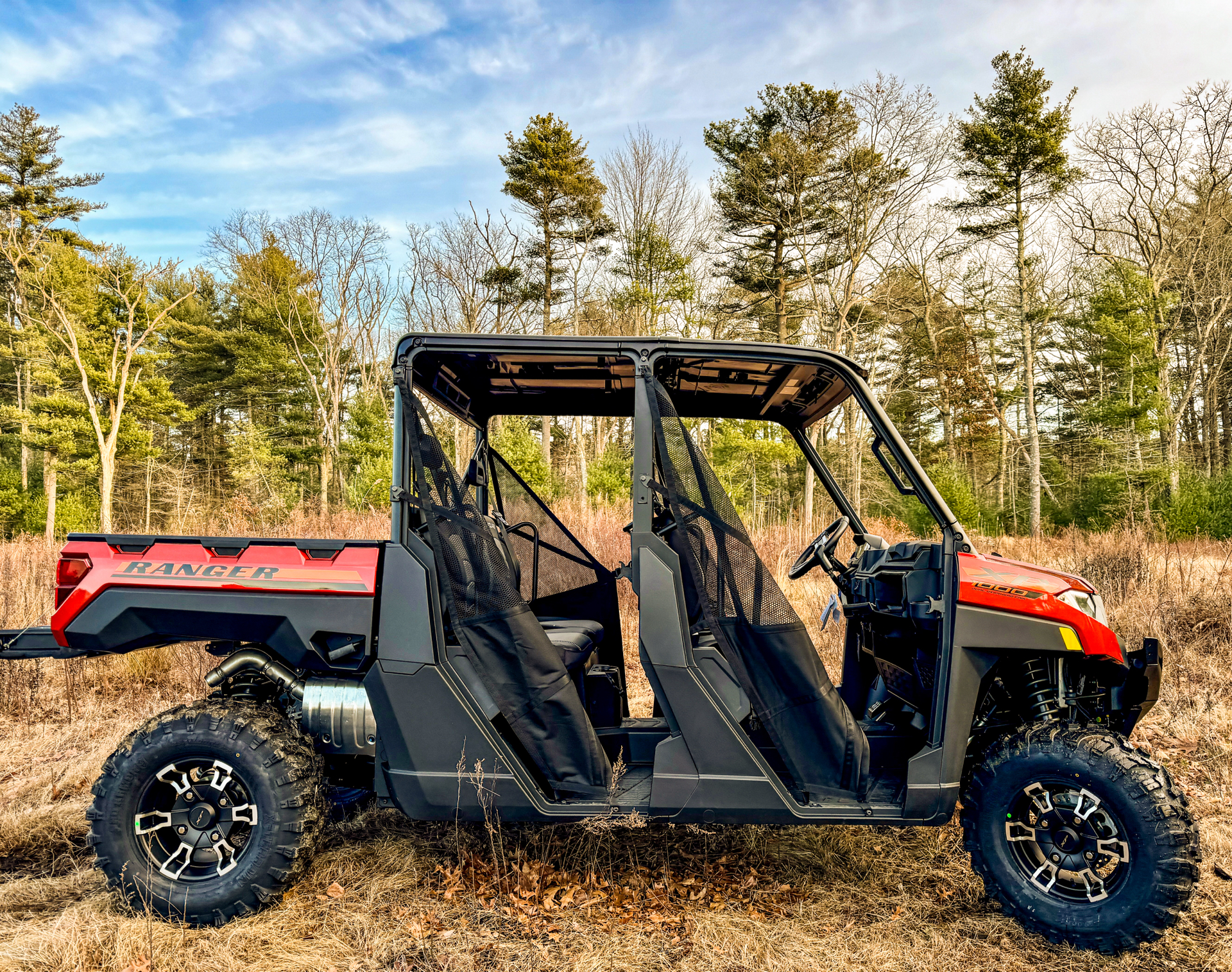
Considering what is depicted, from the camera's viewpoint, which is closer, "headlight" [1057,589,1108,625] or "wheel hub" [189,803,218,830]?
"headlight" [1057,589,1108,625]

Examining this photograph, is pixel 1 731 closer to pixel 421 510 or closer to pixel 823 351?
pixel 421 510

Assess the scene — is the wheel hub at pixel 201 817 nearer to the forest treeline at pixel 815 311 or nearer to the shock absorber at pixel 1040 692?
the shock absorber at pixel 1040 692

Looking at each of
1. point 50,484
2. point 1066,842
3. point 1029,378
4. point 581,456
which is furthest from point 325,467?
point 1066,842

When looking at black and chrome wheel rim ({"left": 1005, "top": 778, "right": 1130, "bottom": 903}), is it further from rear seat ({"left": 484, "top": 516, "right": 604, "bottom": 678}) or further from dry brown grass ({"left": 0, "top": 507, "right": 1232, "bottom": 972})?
rear seat ({"left": 484, "top": 516, "right": 604, "bottom": 678})

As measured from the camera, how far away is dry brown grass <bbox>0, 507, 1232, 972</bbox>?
2.61 meters

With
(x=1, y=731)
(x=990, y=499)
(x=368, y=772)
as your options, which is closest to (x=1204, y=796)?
(x=368, y=772)

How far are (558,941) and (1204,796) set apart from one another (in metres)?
3.70

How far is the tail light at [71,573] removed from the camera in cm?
298

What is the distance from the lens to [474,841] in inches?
136

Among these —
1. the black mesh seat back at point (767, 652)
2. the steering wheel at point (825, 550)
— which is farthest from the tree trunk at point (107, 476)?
the black mesh seat back at point (767, 652)

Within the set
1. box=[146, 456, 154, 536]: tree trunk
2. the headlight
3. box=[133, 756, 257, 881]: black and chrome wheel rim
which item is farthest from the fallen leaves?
box=[146, 456, 154, 536]: tree trunk

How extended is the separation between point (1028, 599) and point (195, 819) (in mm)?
3256

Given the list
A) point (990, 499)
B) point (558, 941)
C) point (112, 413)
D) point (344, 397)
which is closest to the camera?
point (558, 941)

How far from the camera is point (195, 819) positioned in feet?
9.55
